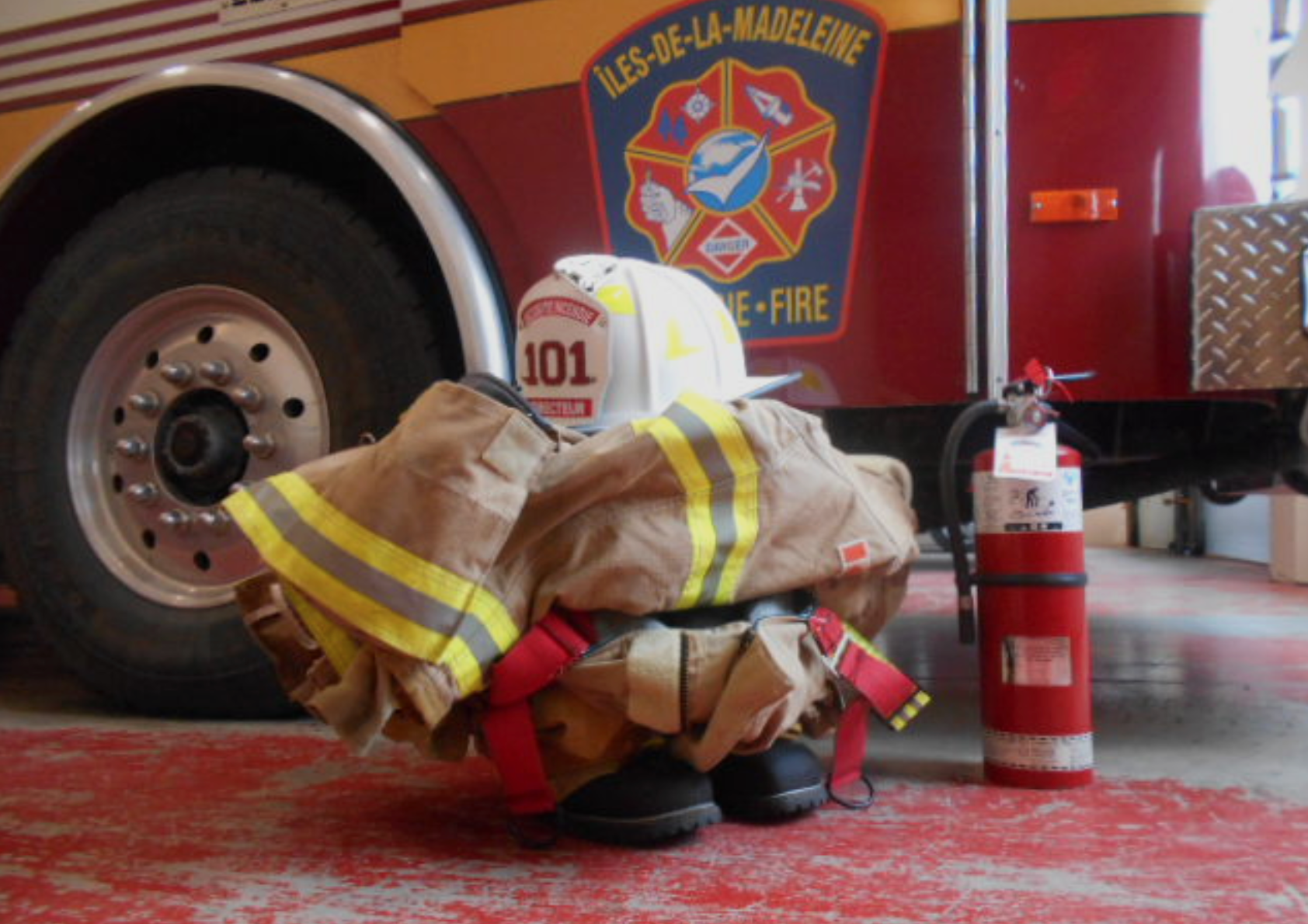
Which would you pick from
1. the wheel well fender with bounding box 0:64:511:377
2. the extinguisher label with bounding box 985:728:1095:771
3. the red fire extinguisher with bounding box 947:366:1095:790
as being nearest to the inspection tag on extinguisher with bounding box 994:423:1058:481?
the red fire extinguisher with bounding box 947:366:1095:790

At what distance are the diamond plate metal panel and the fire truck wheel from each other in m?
1.21

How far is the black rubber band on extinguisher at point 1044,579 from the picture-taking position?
5.43 ft

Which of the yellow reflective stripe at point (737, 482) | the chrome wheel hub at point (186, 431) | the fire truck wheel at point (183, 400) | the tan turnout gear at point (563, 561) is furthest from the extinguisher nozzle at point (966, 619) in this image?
the chrome wheel hub at point (186, 431)

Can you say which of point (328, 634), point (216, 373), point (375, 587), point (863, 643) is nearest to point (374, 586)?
point (375, 587)

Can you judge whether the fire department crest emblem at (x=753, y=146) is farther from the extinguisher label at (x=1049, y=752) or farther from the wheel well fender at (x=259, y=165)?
the extinguisher label at (x=1049, y=752)

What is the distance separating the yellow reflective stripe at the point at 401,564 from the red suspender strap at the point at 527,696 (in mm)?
29

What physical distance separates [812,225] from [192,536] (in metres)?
1.20

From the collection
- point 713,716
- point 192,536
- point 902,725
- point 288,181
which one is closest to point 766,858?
point 713,716

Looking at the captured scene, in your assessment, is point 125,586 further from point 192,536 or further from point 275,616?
point 275,616

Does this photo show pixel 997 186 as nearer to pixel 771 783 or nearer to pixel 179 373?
pixel 771 783

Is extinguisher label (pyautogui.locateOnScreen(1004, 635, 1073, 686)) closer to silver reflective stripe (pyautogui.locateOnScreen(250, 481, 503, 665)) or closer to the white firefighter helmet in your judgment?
the white firefighter helmet

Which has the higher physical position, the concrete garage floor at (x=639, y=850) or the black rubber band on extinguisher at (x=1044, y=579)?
the black rubber band on extinguisher at (x=1044, y=579)

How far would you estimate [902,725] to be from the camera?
1.58 metres

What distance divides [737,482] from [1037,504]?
0.45 m
